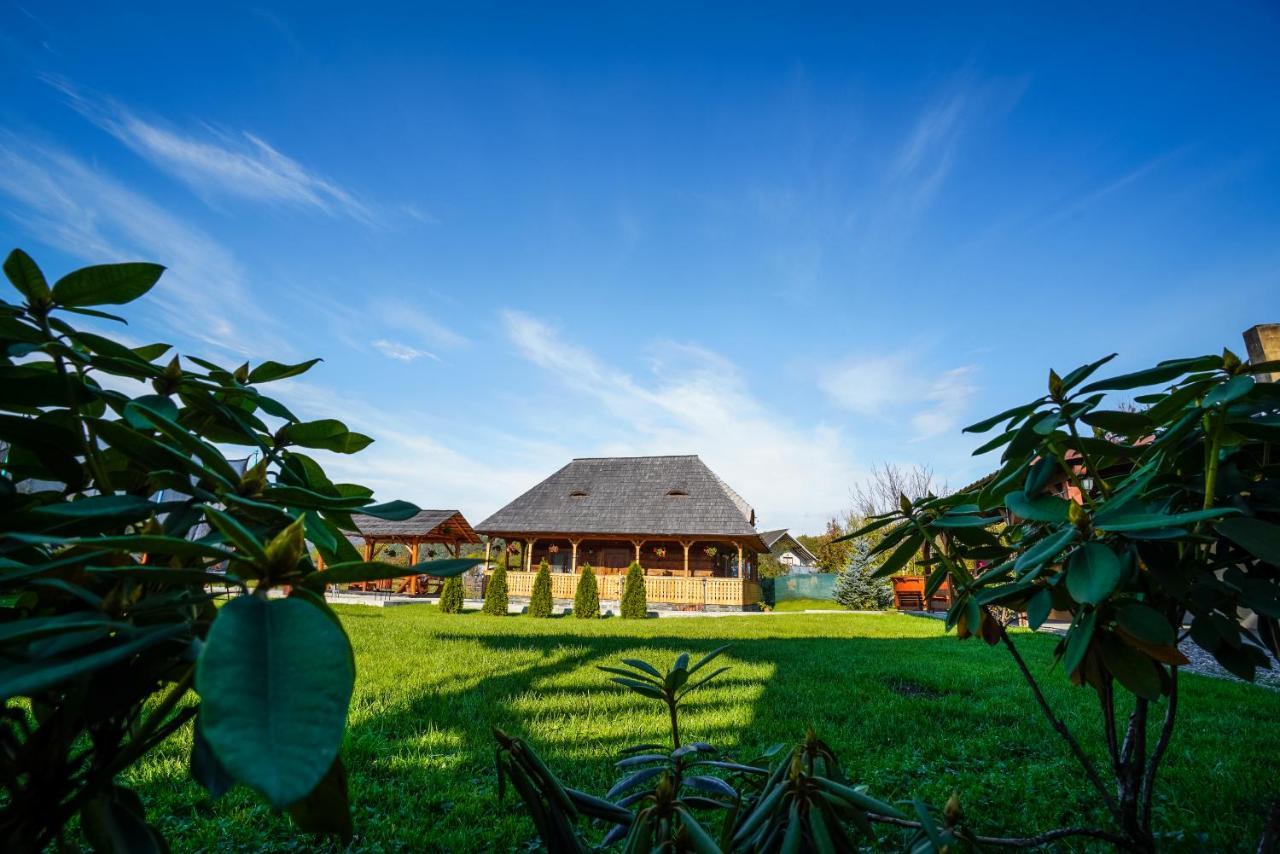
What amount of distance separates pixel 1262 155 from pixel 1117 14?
9.92 ft

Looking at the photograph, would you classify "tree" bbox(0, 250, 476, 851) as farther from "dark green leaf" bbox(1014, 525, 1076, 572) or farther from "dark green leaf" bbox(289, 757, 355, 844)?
"dark green leaf" bbox(1014, 525, 1076, 572)

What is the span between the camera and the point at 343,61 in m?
5.71

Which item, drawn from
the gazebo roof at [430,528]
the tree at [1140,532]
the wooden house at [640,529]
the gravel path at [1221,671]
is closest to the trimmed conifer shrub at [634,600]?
the wooden house at [640,529]

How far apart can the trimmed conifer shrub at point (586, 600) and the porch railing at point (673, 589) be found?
13.3ft

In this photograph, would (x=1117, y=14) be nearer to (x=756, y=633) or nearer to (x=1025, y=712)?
(x=1025, y=712)

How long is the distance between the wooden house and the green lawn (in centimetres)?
1270

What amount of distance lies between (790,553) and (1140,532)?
4366 cm

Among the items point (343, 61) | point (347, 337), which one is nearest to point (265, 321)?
point (347, 337)

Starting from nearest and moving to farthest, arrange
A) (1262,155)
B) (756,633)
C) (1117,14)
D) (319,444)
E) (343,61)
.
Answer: (319,444)
(1117,14)
(343,61)
(1262,155)
(756,633)

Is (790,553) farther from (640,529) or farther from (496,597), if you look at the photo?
(496,597)

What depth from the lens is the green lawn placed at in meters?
2.74

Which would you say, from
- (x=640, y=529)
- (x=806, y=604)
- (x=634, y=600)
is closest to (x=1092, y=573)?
(x=634, y=600)

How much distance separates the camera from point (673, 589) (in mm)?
20359

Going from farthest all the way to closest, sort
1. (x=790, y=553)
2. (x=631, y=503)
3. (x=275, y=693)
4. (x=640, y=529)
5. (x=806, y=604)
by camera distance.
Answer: (x=790, y=553) → (x=806, y=604) → (x=631, y=503) → (x=640, y=529) → (x=275, y=693)
